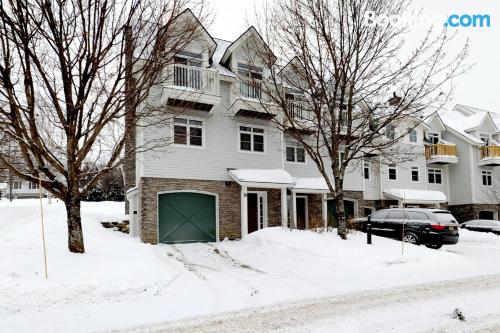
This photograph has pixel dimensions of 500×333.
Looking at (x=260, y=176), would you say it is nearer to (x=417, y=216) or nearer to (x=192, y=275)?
(x=417, y=216)

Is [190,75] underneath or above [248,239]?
above

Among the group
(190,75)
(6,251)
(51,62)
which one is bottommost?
(6,251)


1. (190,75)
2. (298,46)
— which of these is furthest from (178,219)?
(298,46)

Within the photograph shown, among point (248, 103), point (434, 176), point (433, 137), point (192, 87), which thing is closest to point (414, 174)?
point (434, 176)

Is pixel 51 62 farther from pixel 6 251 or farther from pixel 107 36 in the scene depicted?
pixel 6 251

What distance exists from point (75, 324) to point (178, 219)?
10672 millimetres

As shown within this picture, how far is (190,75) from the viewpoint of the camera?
16.3m

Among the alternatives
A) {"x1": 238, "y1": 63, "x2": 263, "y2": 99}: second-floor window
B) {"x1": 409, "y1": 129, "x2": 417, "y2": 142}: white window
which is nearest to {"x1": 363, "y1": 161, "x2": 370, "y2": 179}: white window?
{"x1": 409, "y1": 129, "x2": 417, "y2": 142}: white window

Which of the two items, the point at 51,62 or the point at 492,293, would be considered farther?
the point at 51,62

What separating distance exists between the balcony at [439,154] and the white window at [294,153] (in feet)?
41.3

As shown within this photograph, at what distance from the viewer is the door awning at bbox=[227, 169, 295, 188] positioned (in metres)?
16.8

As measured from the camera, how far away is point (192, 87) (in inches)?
639

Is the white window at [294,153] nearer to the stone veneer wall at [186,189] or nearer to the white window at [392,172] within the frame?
the stone veneer wall at [186,189]

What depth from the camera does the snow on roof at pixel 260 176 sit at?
16812mm
